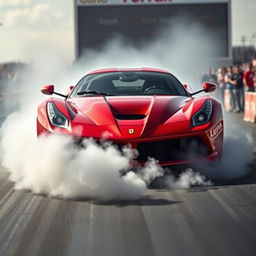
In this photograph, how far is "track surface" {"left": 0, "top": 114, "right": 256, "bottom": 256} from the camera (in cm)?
505

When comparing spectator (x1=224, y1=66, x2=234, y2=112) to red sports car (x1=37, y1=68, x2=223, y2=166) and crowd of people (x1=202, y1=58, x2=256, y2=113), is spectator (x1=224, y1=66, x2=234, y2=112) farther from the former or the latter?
red sports car (x1=37, y1=68, x2=223, y2=166)

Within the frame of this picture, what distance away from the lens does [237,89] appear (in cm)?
2417

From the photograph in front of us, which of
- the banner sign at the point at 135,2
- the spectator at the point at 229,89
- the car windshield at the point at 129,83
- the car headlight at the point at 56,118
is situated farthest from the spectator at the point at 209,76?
the car headlight at the point at 56,118

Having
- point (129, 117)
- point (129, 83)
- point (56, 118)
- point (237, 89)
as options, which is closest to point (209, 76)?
point (237, 89)

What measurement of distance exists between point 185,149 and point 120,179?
92 cm

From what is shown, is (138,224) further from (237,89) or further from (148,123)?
(237,89)

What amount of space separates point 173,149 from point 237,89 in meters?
16.9

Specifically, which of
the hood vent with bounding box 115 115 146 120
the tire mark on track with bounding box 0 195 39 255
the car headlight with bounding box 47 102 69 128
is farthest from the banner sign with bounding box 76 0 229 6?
the tire mark on track with bounding box 0 195 39 255

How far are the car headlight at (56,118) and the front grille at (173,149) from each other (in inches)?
35.7

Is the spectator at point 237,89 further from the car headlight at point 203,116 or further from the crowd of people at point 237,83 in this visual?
the car headlight at point 203,116

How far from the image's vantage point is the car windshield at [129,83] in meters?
9.16

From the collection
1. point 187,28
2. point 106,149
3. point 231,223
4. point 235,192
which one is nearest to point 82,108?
point 106,149

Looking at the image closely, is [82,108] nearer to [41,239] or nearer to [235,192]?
[235,192]

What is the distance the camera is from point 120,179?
7.20 meters
